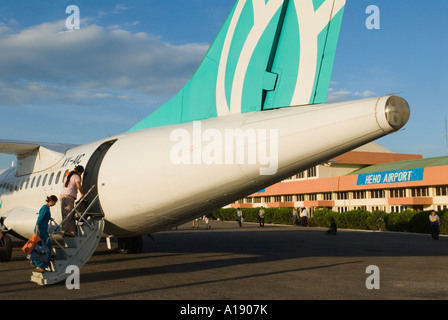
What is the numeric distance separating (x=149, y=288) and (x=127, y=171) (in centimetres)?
283

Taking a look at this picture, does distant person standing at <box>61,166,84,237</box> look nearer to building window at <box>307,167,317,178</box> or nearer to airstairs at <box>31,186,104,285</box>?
airstairs at <box>31,186,104,285</box>

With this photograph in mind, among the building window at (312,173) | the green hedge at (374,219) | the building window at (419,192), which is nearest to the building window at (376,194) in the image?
the building window at (419,192)

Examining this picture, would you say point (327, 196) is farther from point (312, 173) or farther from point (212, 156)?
point (212, 156)

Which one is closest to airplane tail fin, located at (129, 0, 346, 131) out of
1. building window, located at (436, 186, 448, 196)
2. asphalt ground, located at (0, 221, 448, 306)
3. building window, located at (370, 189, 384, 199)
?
asphalt ground, located at (0, 221, 448, 306)

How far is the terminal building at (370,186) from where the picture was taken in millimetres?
37781

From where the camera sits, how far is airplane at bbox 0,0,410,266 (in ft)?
26.3

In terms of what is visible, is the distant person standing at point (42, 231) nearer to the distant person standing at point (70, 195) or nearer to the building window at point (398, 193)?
the distant person standing at point (70, 195)

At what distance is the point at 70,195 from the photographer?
11.2 meters

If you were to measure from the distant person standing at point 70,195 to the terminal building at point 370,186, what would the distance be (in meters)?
32.5

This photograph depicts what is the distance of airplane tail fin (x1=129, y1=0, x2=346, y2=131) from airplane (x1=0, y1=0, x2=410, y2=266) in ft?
0.07

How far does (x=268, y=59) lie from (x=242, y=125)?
1.62 m

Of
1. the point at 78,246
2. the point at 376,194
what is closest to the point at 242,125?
the point at 78,246

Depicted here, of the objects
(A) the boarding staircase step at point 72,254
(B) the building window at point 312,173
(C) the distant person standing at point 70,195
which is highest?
(B) the building window at point 312,173
